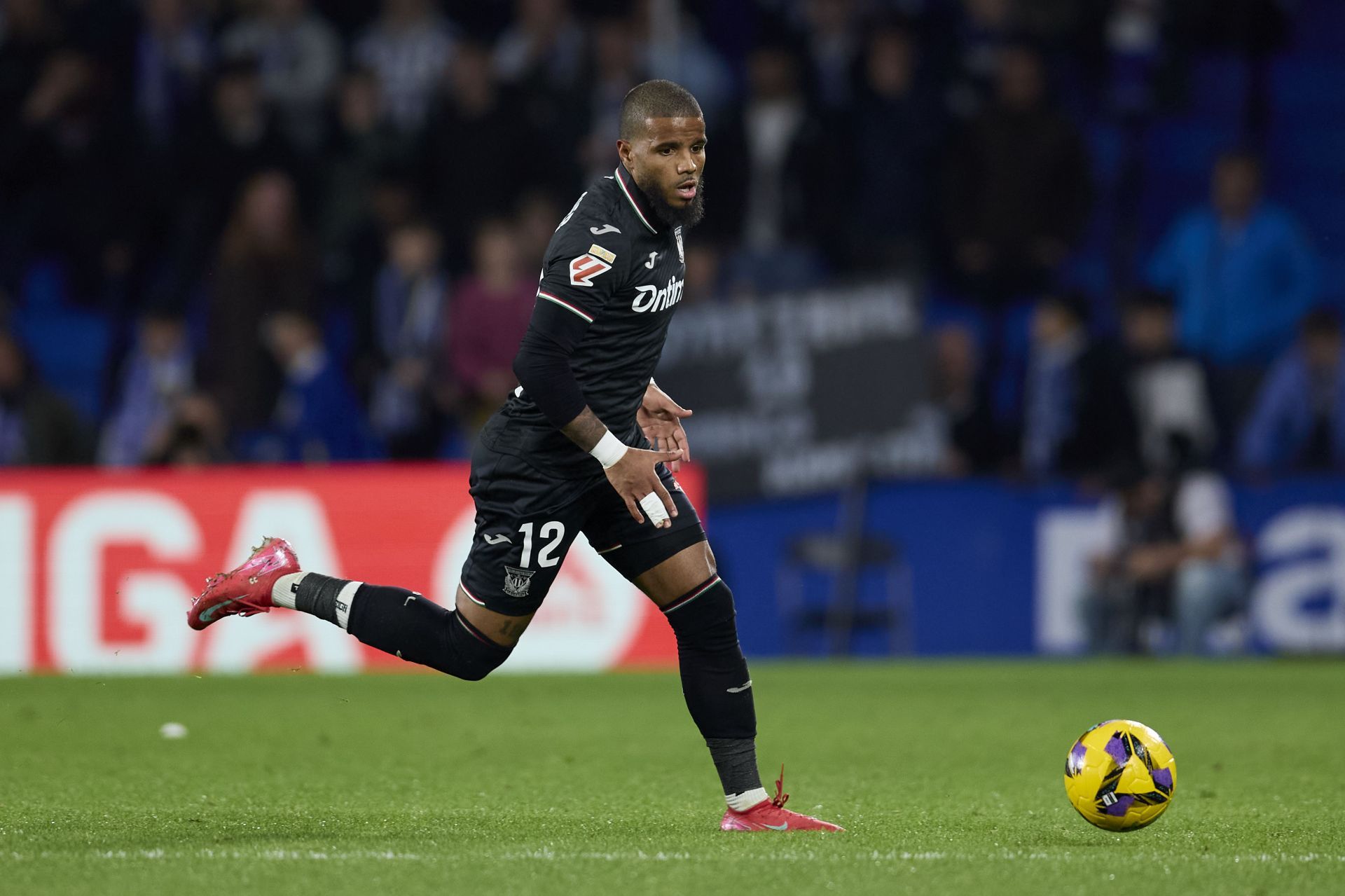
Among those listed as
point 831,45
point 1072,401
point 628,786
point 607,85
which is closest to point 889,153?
point 831,45

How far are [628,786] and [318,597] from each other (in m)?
1.79

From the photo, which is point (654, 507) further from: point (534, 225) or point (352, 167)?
point (352, 167)

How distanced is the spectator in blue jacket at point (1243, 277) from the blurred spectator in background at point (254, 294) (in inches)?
271

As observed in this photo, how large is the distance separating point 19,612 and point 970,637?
21.6 feet

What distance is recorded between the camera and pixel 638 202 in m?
5.82

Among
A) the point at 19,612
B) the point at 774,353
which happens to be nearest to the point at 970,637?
the point at 774,353

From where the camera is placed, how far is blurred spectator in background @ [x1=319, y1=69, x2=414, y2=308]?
1573 centimetres

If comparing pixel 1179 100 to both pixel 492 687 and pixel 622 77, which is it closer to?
pixel 622 77

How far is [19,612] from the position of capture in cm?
1275

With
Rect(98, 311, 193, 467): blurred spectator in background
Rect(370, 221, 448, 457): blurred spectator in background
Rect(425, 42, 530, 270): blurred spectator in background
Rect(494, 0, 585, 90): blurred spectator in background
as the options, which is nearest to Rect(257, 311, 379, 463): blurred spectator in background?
Rect(370, 221, 448, 457): blurred spectator in background

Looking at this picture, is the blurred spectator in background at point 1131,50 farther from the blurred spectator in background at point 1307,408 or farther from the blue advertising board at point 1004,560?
the blue advertising board at point 1004,560

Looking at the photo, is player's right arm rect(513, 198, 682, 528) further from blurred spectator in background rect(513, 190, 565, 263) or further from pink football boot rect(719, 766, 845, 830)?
blurred spectator in background rect(513, 190, 565, 263)

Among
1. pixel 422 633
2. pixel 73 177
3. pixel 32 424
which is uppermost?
pixel 73 177

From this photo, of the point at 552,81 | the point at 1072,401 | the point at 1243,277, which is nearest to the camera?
the point at 1072,401
